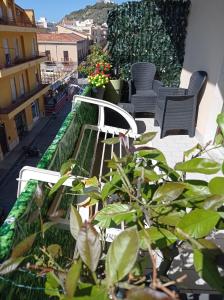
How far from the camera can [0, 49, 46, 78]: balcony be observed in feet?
49.8

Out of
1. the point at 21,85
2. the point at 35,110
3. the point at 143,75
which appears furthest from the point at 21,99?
the point at 143,75

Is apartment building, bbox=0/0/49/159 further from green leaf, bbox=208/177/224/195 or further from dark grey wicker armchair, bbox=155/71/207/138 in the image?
green leaf, bbox=208/177/224/195

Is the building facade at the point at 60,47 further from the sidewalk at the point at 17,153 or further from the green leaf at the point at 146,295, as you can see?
the green leaf at the point at 146,295

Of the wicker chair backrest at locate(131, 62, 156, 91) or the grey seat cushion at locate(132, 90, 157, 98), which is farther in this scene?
the wicker chair backrest at locate(131, 62, 156, 91)

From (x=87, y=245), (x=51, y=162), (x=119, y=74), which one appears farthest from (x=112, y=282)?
(x=119, y=74)

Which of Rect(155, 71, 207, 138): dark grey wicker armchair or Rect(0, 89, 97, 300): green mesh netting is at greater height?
Rect(0, 89, 97, 300): green mesh netting

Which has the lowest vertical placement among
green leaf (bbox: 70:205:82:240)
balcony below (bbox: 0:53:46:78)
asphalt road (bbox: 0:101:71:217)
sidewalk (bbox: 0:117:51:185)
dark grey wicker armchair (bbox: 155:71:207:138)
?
asphalt road (bbox: 0:101:71:217)

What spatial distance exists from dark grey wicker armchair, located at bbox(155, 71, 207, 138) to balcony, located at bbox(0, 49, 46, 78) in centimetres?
1246

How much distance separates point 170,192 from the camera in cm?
71

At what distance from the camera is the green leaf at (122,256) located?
50cm

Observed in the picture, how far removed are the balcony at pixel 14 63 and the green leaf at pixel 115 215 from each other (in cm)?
1542

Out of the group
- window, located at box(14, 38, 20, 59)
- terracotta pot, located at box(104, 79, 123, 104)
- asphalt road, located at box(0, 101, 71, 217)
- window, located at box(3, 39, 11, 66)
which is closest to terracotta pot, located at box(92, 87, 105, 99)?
terracotta pot, located at box(104, 79, 123, 104)

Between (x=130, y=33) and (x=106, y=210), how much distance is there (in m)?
6.20

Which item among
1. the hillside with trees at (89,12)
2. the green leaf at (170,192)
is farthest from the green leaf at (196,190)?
the hillside with trees at (89,12)
